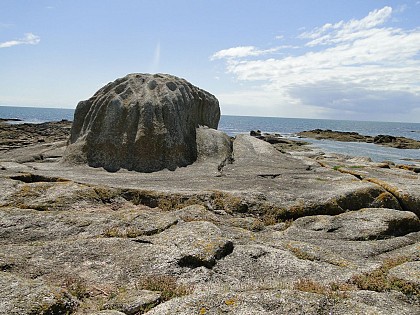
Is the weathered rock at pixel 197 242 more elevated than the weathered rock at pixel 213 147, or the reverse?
the weathered rock at pixel 213 147

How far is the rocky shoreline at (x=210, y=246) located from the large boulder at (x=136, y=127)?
7.60m

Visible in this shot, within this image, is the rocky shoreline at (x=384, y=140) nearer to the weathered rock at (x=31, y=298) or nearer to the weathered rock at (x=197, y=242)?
the weathered rock at (x=197, y=242)

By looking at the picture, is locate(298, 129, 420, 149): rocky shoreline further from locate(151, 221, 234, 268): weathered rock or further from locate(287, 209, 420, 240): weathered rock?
locate(151, 221, 234, 268): weathered rock

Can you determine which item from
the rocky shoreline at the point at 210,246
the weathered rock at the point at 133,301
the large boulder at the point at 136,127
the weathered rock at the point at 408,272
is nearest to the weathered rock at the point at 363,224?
the rocky shoreline at the point at 210,246

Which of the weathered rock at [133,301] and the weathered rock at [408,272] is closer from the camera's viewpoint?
the weathered rock at [133,301]

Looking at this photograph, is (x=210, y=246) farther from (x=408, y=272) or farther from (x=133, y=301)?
(x=408, y=272)

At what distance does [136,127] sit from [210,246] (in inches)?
880

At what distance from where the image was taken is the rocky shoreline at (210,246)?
30.5ft

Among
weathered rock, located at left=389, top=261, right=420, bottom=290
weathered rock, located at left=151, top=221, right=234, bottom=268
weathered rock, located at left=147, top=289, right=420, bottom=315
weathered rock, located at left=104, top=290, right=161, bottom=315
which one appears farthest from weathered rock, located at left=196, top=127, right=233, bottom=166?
weathered rock, located at left=147, top=289, right=420, bottom=315

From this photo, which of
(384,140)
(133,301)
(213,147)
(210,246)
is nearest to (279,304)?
(133,301)

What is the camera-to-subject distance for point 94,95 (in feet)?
126

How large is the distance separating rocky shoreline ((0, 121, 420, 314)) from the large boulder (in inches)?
299

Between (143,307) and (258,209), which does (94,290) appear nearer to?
(143,307)

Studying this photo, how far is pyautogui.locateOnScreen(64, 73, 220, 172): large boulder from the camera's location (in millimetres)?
32031
